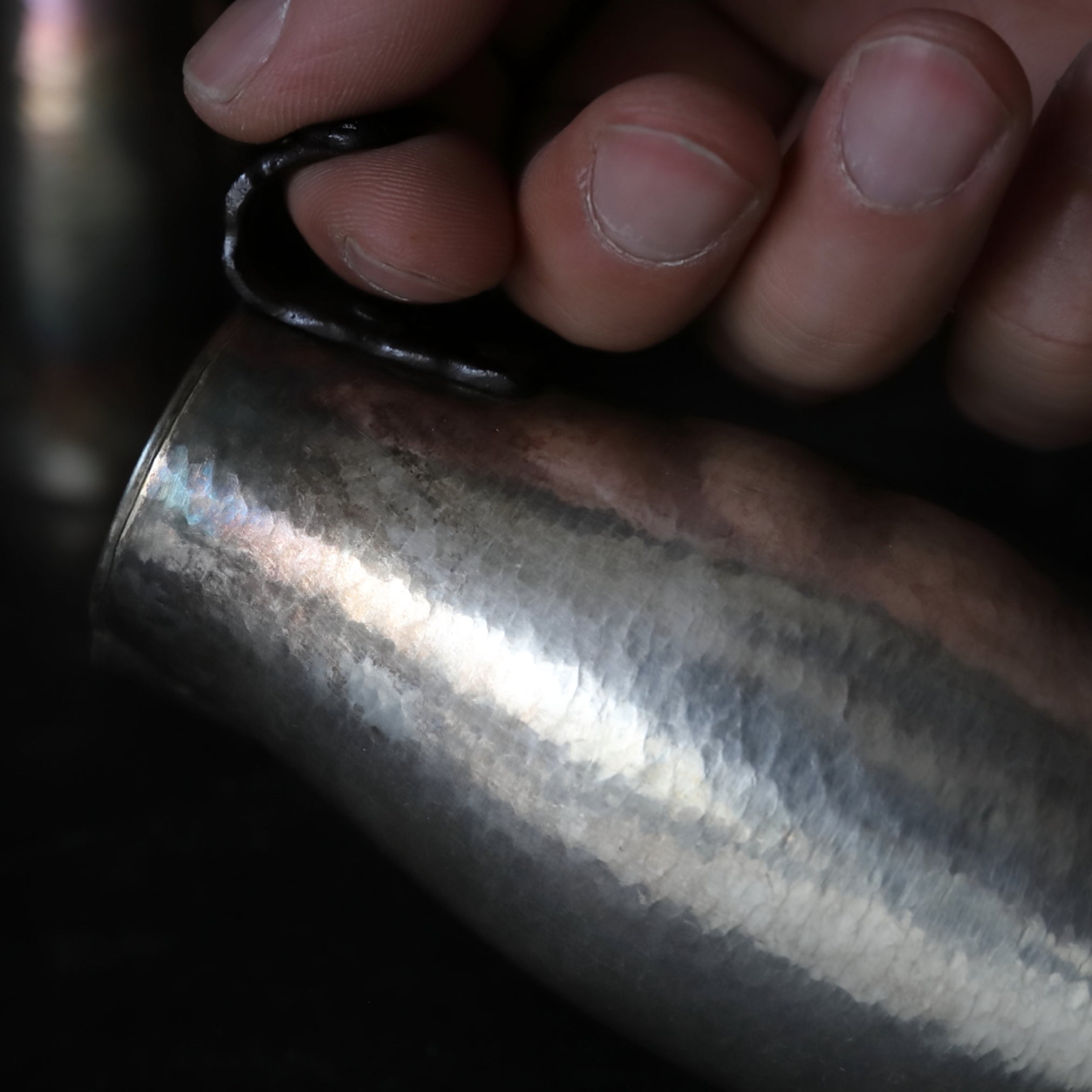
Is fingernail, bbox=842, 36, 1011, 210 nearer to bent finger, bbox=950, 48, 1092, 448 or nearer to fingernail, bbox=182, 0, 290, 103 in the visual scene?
bent finger, bbox=950, 48, 1092, 448

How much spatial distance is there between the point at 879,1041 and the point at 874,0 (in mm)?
452

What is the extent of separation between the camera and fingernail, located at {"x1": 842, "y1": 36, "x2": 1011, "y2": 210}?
0.33 meters

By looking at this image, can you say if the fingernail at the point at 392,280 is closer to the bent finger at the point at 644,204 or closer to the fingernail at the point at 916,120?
the bent finger at the point at 644,204

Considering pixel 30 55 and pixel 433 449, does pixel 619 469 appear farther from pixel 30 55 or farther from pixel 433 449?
pixel 30 55

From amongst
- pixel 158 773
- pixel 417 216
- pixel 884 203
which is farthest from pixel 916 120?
pixel 158 773

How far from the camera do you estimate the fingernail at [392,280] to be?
40cm

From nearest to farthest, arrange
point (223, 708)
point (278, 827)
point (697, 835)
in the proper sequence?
point (697, 835) < point (223, 708) < point (278, 827)

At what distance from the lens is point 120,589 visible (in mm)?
422

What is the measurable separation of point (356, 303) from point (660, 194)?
0.45ft

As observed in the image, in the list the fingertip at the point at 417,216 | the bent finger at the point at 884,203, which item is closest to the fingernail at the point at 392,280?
the fingertip at the point at 417,216

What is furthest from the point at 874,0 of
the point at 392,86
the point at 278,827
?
the point at 278,827

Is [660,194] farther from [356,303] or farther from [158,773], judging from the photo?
[158,773]

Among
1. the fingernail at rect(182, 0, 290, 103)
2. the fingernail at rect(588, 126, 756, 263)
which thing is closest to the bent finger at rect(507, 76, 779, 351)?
the fingernail at rect(588, 126, 756, 263)

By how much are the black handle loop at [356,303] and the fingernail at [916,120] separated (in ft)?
0.46
